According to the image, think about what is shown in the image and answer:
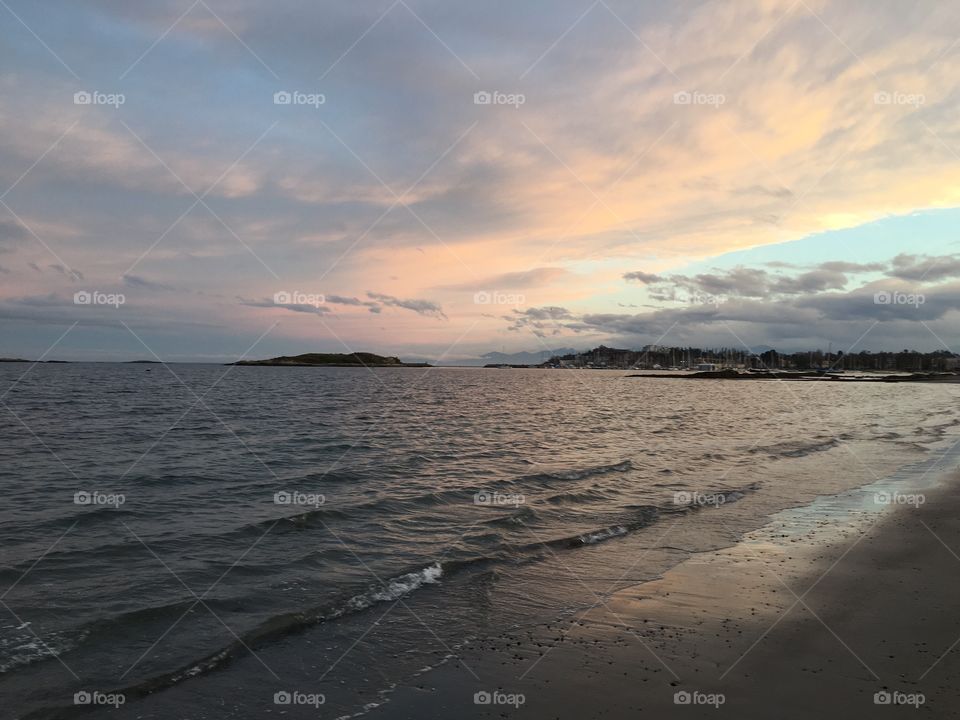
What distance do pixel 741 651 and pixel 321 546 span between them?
375 inches

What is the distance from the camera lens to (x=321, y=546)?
47.8 feet

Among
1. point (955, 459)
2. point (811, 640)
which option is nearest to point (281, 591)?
point (811, 640)

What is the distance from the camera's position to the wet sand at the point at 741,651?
7160 mm

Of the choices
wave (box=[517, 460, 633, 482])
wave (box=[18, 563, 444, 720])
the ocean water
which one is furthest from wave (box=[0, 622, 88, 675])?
wave (box=[517, 460, 633, 482])

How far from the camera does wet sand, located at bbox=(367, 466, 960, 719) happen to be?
7.16 metres

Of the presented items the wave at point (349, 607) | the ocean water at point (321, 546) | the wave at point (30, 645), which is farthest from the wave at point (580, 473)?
the wave at point (30, 645)

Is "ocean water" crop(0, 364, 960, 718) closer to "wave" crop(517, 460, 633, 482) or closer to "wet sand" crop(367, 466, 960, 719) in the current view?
"wave" crop(517, 460, 633, 482)

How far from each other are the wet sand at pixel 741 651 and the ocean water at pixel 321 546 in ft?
1.10

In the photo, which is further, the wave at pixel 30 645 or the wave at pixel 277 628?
the wave at pixel 30 645

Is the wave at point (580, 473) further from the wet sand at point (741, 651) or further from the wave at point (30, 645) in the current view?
the wave at point (30, 645)

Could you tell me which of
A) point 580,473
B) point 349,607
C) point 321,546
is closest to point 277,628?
point 349,607

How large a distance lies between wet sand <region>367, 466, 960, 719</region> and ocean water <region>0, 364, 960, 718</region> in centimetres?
34

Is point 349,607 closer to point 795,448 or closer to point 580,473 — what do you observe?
point 580,473

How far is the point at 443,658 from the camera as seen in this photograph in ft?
28.5
